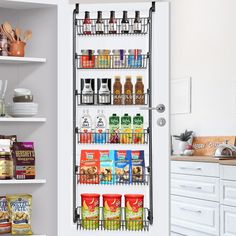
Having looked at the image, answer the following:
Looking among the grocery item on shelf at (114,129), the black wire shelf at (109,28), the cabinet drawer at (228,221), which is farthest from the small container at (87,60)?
the cabinet drawer at (228,221)

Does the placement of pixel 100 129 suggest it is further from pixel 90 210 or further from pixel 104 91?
pixel 90 210

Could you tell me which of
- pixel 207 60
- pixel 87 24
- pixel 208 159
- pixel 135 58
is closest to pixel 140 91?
pixel 135 58

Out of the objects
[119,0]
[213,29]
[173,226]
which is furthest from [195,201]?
[119,0]

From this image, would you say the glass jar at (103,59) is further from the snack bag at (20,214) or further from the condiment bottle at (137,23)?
the snack bag at (20,214)

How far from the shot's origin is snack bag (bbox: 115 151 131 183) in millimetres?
3730

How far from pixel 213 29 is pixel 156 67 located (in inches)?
92.0

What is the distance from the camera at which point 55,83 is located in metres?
3.63

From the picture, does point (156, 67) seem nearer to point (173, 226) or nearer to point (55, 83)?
point (55, 83)

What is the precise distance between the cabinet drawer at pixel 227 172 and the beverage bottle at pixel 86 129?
1.46 m

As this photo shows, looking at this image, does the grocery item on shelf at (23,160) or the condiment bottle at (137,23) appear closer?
the grocery item on shelf at (23,160)

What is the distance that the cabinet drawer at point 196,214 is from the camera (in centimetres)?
500

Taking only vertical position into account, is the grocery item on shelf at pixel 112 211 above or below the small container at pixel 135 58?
below

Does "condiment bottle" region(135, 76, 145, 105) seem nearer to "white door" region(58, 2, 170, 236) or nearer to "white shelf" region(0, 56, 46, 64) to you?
"white door" region(58, 2, 170, 236)

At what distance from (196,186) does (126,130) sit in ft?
5.83
